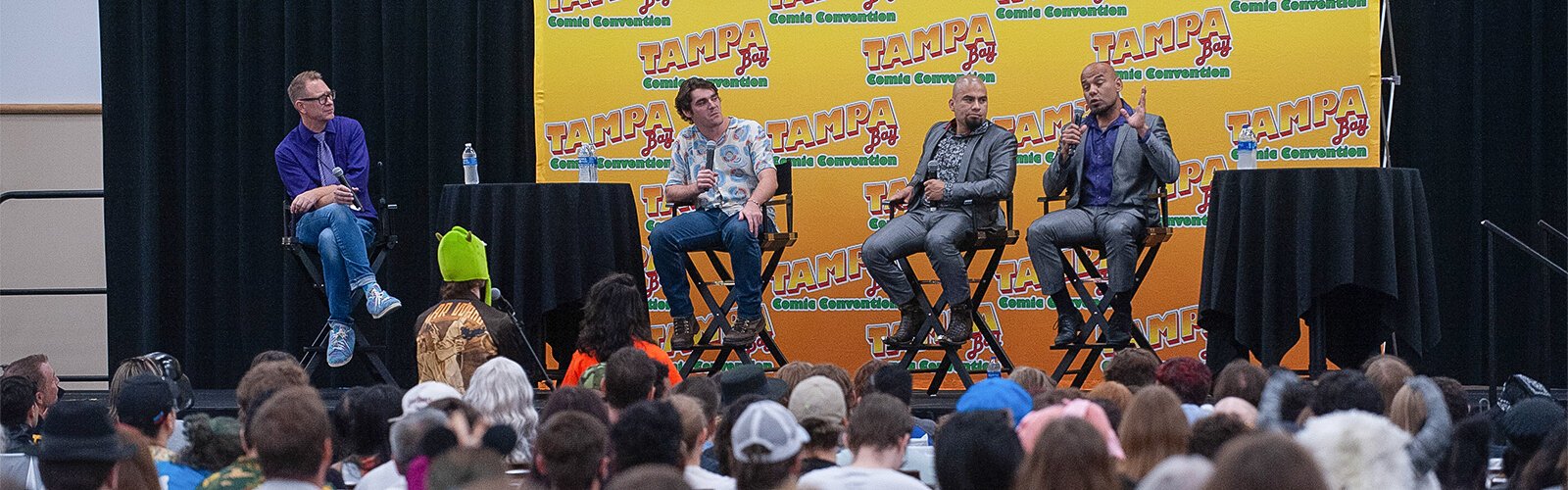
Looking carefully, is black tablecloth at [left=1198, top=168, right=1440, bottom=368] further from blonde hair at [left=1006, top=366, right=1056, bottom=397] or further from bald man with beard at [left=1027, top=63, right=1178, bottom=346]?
blonde hair at [left=1006, top=366, right=1056, bottom=397]

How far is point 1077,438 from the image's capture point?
2363 mm

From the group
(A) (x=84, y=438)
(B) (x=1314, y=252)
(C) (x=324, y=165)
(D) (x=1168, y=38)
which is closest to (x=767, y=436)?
(A) (x=84, y=438)

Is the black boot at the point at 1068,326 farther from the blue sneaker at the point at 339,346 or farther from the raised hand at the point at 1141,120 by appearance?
the blue sneaker at the point at 339,346

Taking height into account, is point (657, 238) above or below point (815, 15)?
below

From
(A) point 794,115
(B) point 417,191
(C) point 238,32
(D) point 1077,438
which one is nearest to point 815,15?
(A) point 794,115

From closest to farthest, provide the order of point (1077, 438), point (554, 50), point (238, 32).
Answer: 1. point (1077, 438)
2. point (554, 50)
3. point (238, 32)

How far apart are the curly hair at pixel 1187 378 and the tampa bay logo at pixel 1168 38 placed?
290cm

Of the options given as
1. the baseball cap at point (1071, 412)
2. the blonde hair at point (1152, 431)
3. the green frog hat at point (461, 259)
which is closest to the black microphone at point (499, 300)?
the green frog hat at point (461, 259)

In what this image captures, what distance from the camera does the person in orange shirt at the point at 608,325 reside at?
5059 millimetres

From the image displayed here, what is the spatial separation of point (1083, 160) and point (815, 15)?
137 centimetres

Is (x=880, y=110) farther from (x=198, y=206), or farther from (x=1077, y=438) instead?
(x=1077, y=438)

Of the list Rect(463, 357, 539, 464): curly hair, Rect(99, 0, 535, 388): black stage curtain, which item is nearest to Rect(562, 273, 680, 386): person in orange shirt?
Rect(463, 357, 539, 464): curly hair

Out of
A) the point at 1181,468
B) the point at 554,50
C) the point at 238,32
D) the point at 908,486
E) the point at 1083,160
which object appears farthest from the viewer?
the point at 238,32

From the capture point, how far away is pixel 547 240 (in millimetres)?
5996
